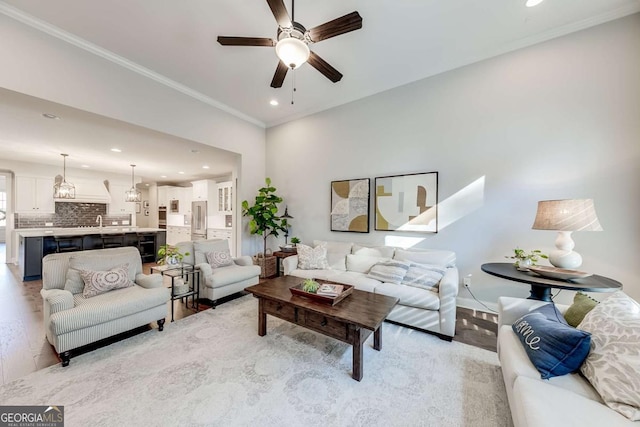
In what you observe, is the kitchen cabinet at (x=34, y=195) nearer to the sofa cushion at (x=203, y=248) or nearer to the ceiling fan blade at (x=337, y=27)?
the sofa cushion at (x=203, y=248)

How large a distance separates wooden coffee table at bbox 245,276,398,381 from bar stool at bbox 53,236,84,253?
533 cm

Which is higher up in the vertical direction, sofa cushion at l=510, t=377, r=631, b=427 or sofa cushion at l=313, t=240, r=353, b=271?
sofa cushion at l=313, t=240, r=353, b=271

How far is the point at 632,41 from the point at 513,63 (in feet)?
3.17

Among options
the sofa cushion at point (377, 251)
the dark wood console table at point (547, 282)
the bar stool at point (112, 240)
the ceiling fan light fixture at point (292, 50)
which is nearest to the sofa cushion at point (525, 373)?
the dark wood console table at point (547, 282)

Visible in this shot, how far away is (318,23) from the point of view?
2.58 meters

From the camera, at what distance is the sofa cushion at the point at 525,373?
124 centimetres

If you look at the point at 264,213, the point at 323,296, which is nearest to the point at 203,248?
the point at 264,213

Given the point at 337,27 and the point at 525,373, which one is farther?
the point at 337,27

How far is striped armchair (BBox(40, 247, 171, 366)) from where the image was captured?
2.08 m

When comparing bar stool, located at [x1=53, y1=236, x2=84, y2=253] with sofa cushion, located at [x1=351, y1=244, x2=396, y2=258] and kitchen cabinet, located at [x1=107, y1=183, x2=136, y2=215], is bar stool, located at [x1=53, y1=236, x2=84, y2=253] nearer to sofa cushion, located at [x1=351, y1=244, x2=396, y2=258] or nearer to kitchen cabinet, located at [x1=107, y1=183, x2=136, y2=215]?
kitchen cabinet, located at [x1=107, y1=183, x2=136, y2=215]

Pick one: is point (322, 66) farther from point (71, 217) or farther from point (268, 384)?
point (71, 217)

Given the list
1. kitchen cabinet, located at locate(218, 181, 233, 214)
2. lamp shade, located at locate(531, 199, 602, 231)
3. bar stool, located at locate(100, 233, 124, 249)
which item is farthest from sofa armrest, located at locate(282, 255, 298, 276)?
bar stool, located at locate(100, 233, 124, 249)

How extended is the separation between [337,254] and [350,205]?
932 mm

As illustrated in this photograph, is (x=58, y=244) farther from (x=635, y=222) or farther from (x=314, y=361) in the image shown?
(x=635, y=222)
